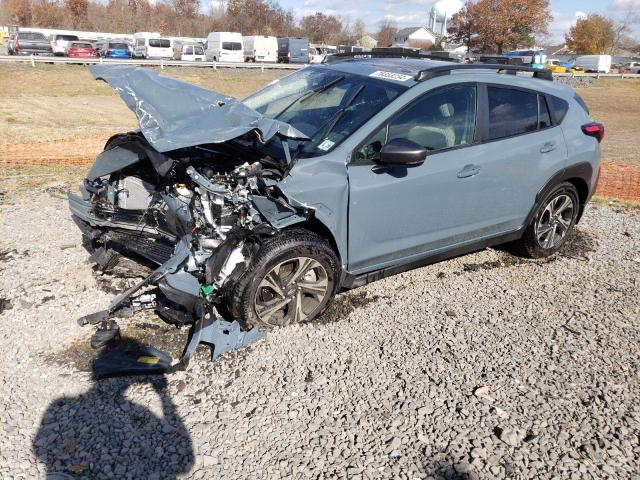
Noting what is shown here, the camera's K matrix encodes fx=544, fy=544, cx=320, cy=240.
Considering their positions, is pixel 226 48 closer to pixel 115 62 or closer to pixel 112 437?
pixel 115 62

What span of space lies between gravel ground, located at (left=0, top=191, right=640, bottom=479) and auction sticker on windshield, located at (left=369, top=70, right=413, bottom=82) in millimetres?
1781

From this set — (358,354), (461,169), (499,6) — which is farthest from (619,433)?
(499,6)

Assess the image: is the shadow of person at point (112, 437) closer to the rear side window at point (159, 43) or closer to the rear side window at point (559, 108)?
the rear side window at point (559, 108)

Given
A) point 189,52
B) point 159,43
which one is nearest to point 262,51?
point 189,52

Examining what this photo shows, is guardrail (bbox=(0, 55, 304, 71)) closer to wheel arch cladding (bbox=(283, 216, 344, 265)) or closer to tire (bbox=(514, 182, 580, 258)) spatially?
tire (bbox=(514, 182, 580, 258))

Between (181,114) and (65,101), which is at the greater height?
(181,114)

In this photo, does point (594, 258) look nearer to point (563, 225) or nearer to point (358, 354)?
point (563, 225)

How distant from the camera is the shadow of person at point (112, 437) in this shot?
2.78 metres

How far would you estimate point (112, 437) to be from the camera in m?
2.97

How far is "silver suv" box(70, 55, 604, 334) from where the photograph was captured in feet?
12.3

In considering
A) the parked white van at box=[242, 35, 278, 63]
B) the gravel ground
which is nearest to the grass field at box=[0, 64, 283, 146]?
the gravel ground

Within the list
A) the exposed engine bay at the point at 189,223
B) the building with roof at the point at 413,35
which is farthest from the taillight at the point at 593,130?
the building with roof at the point at 413,35

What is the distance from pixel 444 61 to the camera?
17.2 ft

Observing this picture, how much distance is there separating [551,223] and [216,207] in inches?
137
